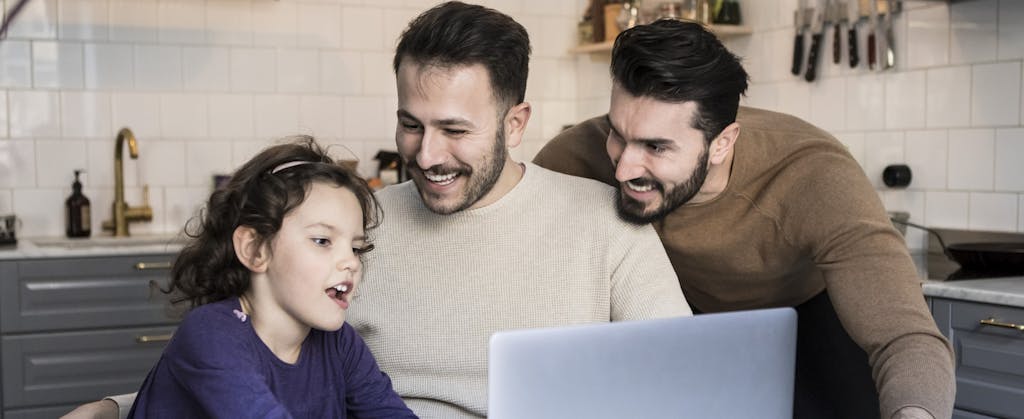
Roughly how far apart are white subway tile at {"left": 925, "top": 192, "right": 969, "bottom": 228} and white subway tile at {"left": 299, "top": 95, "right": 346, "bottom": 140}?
221cm

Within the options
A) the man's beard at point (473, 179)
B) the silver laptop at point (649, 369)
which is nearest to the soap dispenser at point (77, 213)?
the man's beard at point (473, 179)

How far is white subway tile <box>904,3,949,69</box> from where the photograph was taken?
321cm

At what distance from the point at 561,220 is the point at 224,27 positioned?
2578 mm

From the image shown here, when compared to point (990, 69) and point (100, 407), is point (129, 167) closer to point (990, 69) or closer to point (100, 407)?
point (100, 407)

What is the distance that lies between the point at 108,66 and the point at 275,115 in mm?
626

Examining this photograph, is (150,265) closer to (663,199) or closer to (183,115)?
(183,115)

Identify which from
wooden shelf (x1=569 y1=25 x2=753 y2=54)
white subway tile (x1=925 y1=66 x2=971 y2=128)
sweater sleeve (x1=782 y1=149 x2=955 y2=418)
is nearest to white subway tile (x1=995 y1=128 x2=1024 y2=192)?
white subway tile (x1=925 y1=66 x2=971 y2=128)

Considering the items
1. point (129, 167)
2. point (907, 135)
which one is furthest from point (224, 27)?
point (907, 135)

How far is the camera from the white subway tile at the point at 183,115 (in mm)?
4086

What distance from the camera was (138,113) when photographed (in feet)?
13.3

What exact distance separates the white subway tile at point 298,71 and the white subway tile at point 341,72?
29mm

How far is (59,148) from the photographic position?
3947mm

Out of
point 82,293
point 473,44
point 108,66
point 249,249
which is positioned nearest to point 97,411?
point 249,249

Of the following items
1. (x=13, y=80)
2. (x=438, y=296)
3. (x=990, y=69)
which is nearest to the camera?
(x=438, y=296)
